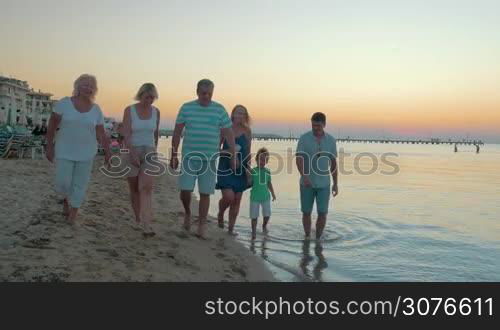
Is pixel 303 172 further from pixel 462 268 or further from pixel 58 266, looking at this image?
pixel 58 266

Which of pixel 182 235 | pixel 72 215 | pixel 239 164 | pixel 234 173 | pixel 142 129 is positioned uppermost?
pixel 142 129

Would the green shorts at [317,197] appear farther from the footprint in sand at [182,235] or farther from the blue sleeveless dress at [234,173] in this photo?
the footprint in sand at [182,235]

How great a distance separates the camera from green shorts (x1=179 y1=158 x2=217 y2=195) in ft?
18.3

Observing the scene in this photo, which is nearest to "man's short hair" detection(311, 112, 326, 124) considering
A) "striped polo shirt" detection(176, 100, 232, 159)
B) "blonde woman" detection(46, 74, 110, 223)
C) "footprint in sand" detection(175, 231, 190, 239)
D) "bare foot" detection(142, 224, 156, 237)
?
"striped polo shirt" detection(176, 100, 232, 159)

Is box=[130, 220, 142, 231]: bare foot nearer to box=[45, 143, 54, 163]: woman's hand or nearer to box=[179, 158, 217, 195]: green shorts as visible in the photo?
box=[179, 158, 217, 195]: green shorts

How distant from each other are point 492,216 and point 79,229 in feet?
32.3

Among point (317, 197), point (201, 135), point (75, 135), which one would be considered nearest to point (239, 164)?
point (201, 135)

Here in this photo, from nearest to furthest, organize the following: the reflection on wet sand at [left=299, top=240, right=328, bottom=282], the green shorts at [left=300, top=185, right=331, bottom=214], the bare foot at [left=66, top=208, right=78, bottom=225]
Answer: the reflection on wet sand at [left=299, top=240, right=328, bottom=282]
the bare foot at [left=66, top=208, right=78, bottom=225]
the green shorts at [left=300, top=185, right=331, bottom=214]

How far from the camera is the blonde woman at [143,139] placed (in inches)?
208

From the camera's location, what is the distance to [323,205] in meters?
6.84

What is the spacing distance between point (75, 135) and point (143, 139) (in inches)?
30.2

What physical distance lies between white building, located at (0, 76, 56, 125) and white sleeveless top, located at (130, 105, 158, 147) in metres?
65.5

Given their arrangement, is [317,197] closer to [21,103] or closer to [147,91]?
[147,91]

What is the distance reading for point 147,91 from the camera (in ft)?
17.2
